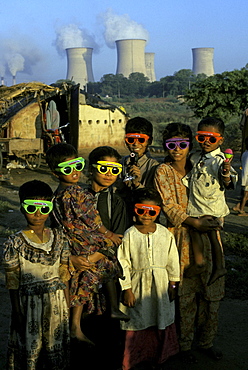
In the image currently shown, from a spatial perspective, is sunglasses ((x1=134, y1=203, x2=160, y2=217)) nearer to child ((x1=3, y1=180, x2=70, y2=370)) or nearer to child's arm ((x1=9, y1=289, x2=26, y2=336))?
child ((x1=3, y1=180, x2=70, y2=370))

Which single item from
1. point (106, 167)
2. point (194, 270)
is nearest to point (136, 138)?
point (106, 167)

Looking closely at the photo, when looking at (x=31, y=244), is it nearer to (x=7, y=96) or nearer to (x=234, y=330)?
(x=234, y=330)

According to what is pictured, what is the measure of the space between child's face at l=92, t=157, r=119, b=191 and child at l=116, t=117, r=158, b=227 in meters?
0.17

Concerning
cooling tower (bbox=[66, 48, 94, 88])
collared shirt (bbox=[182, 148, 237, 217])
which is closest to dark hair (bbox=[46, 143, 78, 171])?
collared shirt (bbox=[182, 148, 237, 217])

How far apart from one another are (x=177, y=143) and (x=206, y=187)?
35 cm

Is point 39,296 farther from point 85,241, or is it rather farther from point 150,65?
point 150,65

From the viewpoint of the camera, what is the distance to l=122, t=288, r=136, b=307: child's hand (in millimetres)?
2850

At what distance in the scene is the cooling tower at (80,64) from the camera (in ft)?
231

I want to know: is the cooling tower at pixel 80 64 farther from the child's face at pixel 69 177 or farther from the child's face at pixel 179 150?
the child's face at pixel 69 177

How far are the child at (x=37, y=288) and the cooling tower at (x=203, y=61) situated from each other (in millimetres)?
72127

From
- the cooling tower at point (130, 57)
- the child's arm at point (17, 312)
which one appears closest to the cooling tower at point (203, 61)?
the cooling tower at point (130, 57)

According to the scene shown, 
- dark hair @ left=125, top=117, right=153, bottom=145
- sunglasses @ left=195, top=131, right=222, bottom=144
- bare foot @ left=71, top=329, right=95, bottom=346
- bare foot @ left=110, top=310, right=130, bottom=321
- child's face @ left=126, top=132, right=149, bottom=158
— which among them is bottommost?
bare foot @ left=71, top=329, right=95, bottom=346

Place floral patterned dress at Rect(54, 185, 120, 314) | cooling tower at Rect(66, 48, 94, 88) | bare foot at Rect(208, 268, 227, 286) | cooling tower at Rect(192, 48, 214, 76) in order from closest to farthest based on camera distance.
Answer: floral patterned dress at Rect(54, 185, 120, 314)
bare foot at Rect(208, 268, 227, 286)
cooling tower at Rect(66, 48, 94, 88)
cooling tower at Rect(192, 48, 214, 76)

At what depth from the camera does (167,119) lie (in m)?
36.0
